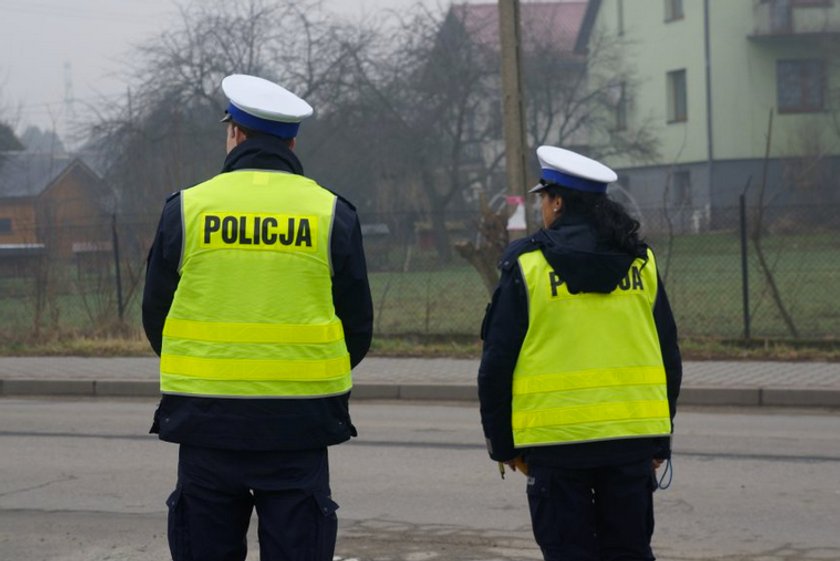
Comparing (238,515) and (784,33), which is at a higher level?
(784,33)

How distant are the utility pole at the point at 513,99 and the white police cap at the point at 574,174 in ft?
36.6

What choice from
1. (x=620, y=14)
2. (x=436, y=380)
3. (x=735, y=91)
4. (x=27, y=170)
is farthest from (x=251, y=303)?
(x=620, y=14)

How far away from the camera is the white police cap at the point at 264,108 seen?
3535 millimetres

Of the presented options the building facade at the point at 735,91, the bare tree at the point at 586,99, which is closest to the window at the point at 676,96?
the building facade at the point at 735,91

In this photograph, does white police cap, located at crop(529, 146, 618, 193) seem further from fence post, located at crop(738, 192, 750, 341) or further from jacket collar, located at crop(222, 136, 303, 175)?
fence post, located at crop(738, 192, 750, 341)

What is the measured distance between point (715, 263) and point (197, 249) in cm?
1541

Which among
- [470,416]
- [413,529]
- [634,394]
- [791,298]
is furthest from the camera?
[791,298]

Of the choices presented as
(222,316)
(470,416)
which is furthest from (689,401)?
(222,316)

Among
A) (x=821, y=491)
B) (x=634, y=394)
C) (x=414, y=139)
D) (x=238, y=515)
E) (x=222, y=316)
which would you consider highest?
(x=414, y=139)

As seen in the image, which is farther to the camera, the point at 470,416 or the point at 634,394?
the point at 470,416

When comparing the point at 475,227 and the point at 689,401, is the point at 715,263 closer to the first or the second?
the point at 475,227

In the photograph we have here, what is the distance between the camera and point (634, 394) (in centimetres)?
384

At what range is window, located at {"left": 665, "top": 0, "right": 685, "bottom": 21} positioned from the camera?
46625 millimetres

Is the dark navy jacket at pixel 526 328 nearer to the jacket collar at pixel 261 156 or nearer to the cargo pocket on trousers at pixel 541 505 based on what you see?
the cargo pocket on trousers at pixel 541 505
